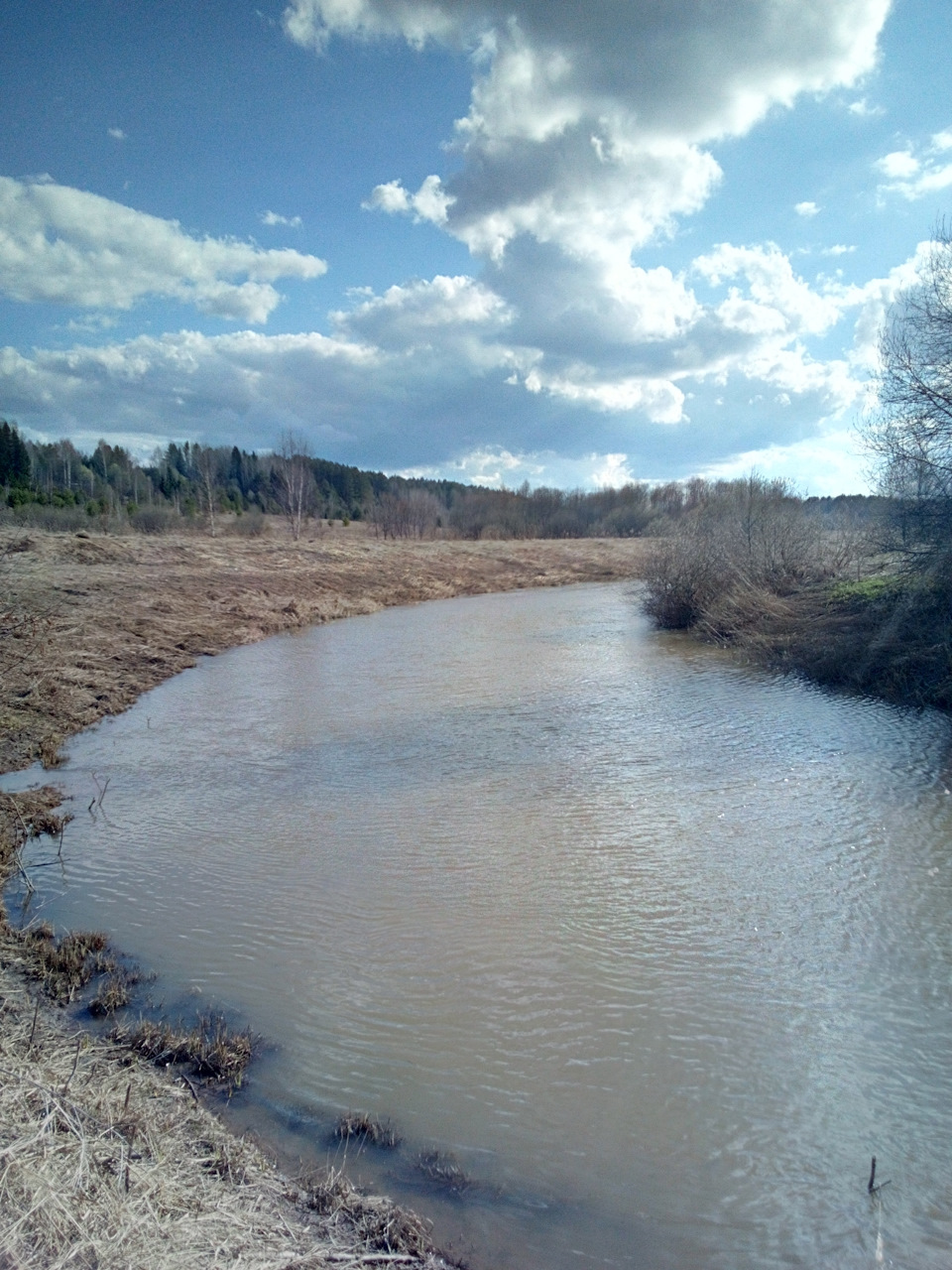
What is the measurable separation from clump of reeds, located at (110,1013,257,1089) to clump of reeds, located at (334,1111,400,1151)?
716 mm

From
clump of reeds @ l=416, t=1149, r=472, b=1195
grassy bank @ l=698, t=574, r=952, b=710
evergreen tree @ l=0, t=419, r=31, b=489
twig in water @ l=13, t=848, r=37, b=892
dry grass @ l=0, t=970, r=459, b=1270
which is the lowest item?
twig in water @ l=13, t=848, r=37, b=892

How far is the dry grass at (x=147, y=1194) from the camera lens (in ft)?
9.19

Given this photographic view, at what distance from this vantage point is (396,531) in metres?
62.3

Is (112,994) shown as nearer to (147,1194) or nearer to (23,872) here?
(147,1194)

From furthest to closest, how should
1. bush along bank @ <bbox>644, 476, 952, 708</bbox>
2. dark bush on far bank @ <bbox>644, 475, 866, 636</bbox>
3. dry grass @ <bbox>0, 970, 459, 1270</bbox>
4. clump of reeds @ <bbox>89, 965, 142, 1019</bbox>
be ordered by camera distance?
1. dark bush on far bank @ <bbox>644, 475, 866, 636</bbox>
2. bush along bank @ <bbox>644, 476, 952, 708</bbox>
3. clump of reeds @ <bbox>89, 965, 142, 1019</bbox>
4. dry grass @ <bbox>0, 970, 459, 1270</bbox>

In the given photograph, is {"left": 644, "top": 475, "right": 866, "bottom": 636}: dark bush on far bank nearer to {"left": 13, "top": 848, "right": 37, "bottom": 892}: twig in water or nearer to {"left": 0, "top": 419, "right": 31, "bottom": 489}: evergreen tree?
{"left": 13, "top": 848, "right": 37, "bottom": 892}: twig in water

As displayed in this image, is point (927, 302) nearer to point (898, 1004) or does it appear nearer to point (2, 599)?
point (898, 1004)

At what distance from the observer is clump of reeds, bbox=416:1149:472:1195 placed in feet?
12.6

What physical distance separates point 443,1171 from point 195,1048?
1.68 metres

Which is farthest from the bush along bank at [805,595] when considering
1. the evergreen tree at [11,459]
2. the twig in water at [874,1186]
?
the evergreen tree at [11,459]

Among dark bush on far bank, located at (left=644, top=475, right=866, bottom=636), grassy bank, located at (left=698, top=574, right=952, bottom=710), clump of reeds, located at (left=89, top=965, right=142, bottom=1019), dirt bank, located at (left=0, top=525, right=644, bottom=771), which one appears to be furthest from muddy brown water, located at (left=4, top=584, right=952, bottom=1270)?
dark bush on far bank, located at (left=644, top=475, right=866, bottom=636)

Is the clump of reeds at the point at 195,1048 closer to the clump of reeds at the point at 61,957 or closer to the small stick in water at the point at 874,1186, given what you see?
the clump of reeds at the point at 61,957

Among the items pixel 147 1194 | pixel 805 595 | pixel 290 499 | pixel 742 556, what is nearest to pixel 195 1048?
pixel 147 1194

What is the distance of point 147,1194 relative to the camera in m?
3.15
